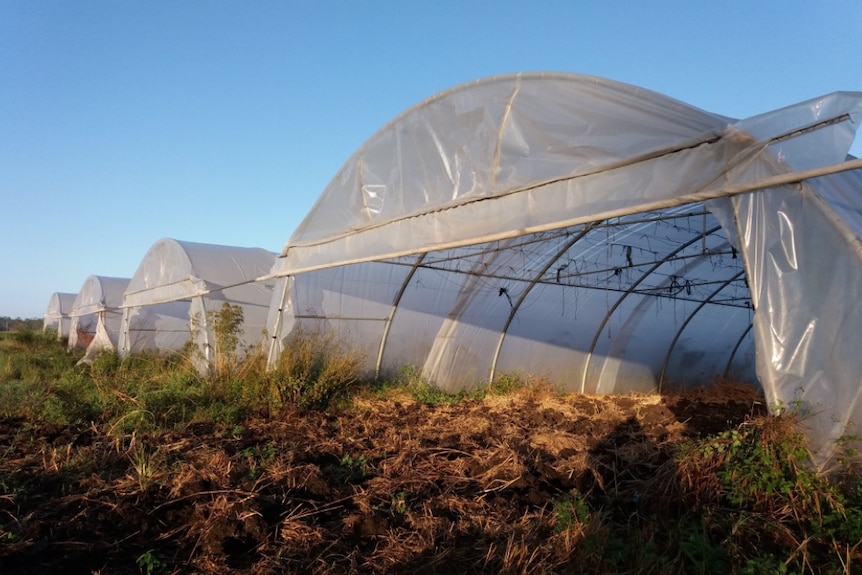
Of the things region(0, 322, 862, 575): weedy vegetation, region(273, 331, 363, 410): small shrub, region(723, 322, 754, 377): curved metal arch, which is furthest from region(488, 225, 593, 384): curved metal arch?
region(723, 322, 754, 377): curved metal arch

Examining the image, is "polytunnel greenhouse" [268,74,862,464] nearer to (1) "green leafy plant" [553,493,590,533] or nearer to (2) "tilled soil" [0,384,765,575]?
(1) "green leafy plant" [553,493,590,533]

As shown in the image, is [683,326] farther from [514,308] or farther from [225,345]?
[225,345]

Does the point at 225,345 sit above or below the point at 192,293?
below

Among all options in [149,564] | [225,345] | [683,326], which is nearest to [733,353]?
[683,326]

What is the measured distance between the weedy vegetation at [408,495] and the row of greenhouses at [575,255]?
23.4 inches

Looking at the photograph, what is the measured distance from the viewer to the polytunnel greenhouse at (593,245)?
11.8 ft

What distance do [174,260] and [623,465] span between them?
1016 cm

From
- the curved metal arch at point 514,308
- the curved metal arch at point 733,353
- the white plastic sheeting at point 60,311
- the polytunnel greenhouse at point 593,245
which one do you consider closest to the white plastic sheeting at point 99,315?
the white plastic sheeting at point 60,311

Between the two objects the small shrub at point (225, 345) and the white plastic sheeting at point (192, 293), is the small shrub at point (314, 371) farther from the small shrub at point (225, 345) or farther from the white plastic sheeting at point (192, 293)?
the white plastic sheeting at point (192, 293)

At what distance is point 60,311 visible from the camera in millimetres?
29734

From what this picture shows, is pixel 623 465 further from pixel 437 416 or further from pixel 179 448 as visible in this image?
pixel 179 448

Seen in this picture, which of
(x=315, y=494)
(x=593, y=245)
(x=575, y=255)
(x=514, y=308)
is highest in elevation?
(x=593, y=245)

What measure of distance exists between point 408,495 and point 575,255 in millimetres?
6224

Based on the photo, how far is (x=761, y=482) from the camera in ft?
11.2
